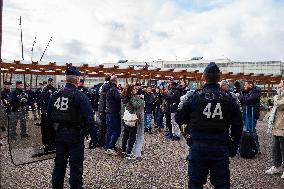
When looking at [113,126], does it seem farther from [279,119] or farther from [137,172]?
[279,119]

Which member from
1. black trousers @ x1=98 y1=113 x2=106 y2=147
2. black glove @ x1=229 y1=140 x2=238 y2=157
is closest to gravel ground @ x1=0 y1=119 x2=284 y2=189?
black trousers @ x1=98 y1=113 x2=106 y2=147

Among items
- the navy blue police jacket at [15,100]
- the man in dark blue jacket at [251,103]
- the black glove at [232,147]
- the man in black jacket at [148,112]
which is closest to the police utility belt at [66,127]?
the black glove at [232,147]

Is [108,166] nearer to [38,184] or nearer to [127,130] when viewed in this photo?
[127,130]

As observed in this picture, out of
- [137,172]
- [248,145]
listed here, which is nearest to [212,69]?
[137,172]

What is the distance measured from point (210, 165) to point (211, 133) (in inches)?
13.8

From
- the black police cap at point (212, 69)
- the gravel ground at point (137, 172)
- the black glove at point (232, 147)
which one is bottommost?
the gravel ground at point (137, 172)

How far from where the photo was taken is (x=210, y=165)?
3.70 m

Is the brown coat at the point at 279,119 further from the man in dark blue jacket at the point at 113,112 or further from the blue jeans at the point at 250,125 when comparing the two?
the man in dark blue jacket at the point at 113,112

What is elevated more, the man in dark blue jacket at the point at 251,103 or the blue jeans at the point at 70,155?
the man in dark blue jacket at the point at 251,103

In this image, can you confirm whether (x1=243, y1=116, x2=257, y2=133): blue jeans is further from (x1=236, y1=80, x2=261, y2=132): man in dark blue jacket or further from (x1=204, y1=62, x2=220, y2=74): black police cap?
(x1=204, y1=62, x2=220, y2=74): black police cap

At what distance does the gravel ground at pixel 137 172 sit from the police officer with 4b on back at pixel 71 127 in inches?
43.8

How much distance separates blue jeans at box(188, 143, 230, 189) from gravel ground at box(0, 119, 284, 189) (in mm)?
2094

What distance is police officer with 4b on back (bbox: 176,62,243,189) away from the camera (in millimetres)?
3643

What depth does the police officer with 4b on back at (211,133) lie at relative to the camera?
364 cm
